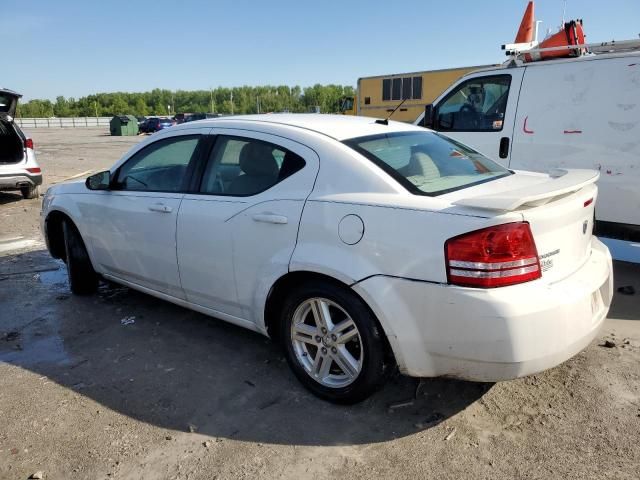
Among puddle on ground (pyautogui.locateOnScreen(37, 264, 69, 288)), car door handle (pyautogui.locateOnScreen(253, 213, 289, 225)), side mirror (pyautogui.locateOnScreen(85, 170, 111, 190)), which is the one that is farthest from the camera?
puddle on ground (pyautogui.locateOnScreen(37, 264, 69, 288))

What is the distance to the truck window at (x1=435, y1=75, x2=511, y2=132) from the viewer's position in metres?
5.94

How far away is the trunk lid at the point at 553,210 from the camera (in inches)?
96.8

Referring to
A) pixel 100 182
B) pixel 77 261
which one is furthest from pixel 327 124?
pixel 77 261

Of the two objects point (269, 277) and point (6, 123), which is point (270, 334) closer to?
point (269, 277)

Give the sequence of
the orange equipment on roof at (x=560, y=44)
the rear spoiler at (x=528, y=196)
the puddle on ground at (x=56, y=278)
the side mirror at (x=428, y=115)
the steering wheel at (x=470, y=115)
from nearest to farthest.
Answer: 1. the rear spoiler at (x=528, y=196)
2. the puddle on ground at (x=56, y=278)
3. the orange equipment on roof at (x=560, y=44)
4. the steering wheel at (x=470, y=115)
5. the side mirror at (x=428, y=115)

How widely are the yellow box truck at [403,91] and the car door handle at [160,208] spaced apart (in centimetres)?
1542

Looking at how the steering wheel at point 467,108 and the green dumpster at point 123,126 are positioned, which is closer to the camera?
the steering wheel at point 467,108

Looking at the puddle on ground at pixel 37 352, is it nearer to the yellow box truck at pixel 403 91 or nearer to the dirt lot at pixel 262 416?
the dirt lot at pixel 262 416

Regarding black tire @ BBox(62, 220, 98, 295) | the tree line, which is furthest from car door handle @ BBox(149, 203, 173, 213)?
the tree line

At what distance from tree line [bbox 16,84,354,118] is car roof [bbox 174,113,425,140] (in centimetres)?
10071

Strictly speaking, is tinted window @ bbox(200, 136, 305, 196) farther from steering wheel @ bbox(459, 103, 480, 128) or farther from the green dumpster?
the green dumpster

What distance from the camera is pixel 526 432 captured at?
2.78 meters

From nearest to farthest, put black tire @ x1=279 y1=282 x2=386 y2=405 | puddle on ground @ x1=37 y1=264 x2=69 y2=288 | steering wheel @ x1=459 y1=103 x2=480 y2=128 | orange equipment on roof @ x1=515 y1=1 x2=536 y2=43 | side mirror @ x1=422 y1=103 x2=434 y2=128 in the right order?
black tire @ x1=279 y1=282 x2=386 y2=405
puddle on ground @ x1=37 y1=264 x2=69 y2=288
steering wheel @ x1=459 y1=103 x2=480 y2=128
side mirror @ x1=422 y1=103 x2=434 y2=128
orange equipment on roof @ x1=515 y1=1 x2=536 y2=43

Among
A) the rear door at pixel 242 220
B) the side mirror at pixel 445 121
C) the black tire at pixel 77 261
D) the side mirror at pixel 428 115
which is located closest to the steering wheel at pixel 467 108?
the side mirror at pixel 445 121
